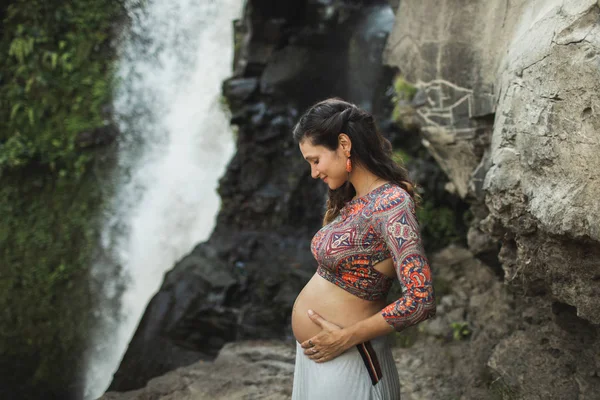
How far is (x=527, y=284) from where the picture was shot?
3.11 metres

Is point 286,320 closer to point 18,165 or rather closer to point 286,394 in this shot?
point 286,394

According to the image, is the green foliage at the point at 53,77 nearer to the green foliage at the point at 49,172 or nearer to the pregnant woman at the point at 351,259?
the green foliage at the point at 49,172

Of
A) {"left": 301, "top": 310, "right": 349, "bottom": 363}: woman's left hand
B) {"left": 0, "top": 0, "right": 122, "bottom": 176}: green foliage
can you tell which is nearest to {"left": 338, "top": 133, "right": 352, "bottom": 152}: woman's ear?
{"left": 301, "top": 310, "right": 349, "bottom": 363}: woman's left hand

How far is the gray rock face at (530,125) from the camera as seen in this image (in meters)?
2.37

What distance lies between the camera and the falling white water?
8867mm

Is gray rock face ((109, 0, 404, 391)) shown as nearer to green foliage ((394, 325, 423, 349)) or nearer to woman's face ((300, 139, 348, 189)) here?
green foliage ((394, 325, 423, 349))

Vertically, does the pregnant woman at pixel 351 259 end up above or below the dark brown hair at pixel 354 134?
below

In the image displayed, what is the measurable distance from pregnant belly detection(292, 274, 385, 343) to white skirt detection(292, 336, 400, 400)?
0.12 metres

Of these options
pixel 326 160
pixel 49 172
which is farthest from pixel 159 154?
pixel 326 160

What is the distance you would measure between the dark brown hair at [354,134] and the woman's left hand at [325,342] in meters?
0.64

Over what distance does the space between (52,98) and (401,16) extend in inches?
292

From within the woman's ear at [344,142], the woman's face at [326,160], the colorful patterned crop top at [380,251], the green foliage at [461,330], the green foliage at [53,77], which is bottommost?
the green foliage at [461,330]

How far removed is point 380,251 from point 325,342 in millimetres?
430

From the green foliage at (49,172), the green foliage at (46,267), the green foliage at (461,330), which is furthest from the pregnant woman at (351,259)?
the green foliage at (49,172)
